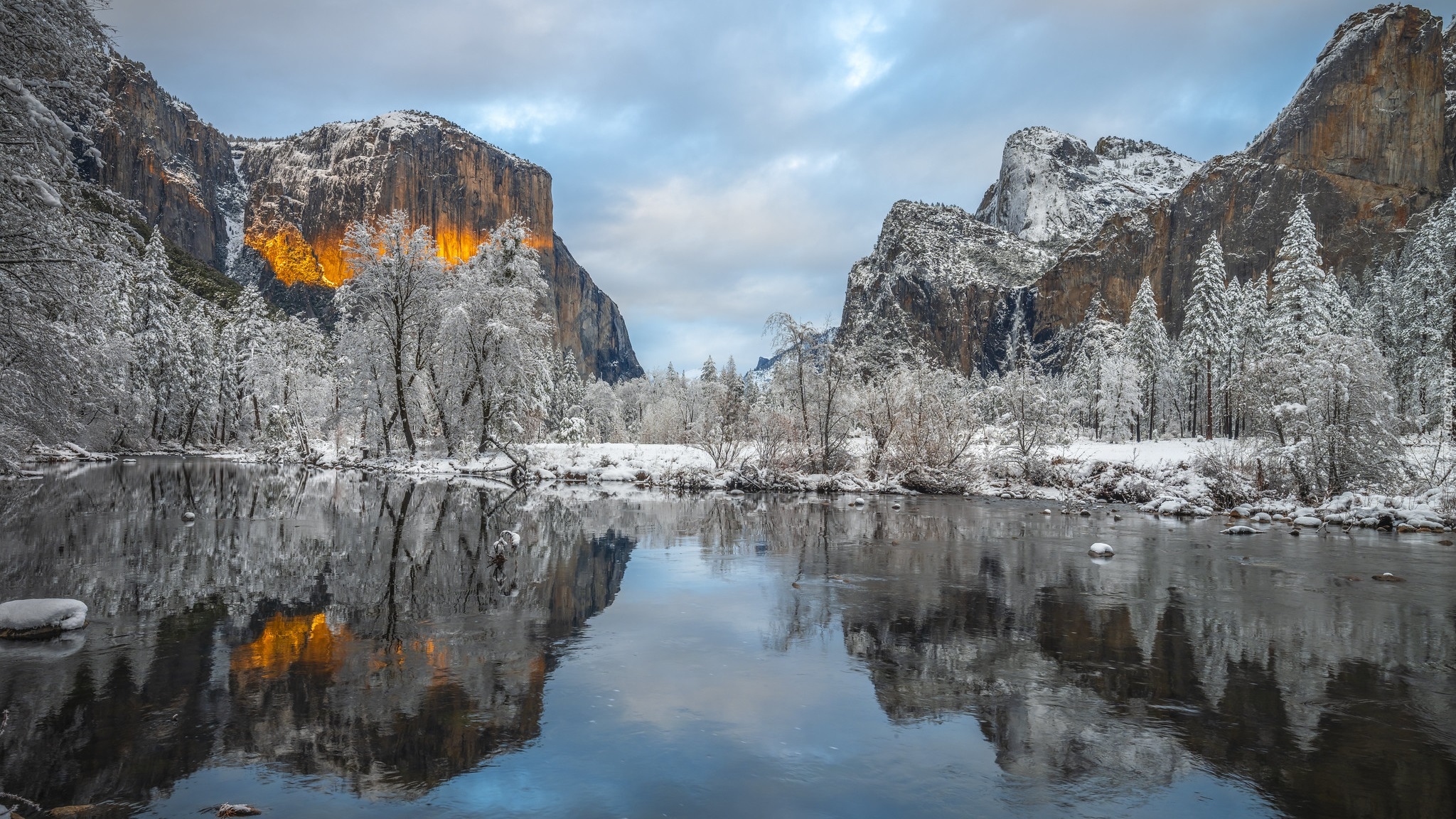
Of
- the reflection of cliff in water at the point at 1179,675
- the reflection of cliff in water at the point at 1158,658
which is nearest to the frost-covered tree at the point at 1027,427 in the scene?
the reflection of cliff in water at the point at 1158,658

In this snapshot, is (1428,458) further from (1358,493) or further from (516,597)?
(516,597)

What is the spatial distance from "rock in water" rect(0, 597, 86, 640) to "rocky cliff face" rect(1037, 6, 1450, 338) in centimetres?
15499

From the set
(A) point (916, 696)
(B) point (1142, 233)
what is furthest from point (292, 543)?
(B) point (1142, 233)

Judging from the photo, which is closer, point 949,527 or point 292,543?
point 292,543

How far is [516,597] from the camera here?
1064 centimetres

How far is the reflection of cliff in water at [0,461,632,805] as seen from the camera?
5258 mm

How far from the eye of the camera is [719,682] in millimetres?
7293

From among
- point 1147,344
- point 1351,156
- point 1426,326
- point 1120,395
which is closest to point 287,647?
point 1426,326

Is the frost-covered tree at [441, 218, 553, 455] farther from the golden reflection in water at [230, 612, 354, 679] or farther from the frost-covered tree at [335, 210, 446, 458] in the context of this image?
the golden reflection in water at [230, 612, 354, 679]

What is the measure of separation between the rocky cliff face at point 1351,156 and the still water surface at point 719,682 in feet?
475

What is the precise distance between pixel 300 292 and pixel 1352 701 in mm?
204719

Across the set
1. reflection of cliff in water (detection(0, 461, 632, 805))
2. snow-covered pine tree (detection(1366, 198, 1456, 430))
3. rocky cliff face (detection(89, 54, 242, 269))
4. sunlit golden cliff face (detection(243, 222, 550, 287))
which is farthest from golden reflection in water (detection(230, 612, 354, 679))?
sunlit golden cliff face (detection(243, 222, 550, 287))

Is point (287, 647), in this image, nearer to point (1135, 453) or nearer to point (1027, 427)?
point (1027, 427)

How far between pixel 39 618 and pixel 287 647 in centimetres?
277
